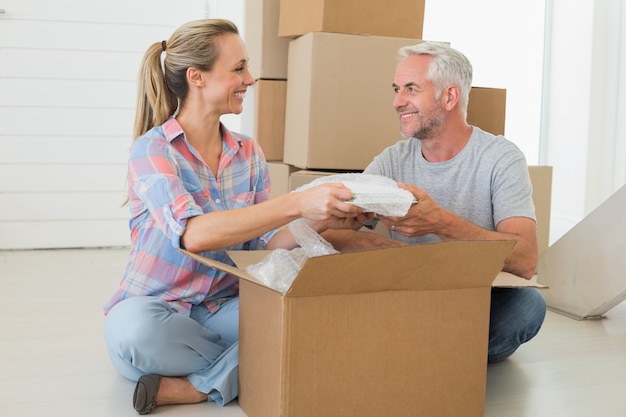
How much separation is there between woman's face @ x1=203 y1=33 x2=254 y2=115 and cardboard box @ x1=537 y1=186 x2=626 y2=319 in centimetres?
140

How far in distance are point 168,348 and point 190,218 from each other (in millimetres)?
310

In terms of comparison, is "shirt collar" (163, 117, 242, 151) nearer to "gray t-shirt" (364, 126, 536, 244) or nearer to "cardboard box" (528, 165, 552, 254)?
"gray t-shirt" (364, 126, 536, 244)

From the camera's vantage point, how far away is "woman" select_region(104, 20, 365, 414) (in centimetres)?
164

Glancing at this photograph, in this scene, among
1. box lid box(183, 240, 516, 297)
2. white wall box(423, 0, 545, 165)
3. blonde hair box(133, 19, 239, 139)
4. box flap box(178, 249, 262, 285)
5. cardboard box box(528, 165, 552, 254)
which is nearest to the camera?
box lid box(183, 240, 516, 297)

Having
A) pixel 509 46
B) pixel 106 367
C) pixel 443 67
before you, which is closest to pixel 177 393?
pixel 106 367

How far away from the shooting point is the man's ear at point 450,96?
209 centimetres

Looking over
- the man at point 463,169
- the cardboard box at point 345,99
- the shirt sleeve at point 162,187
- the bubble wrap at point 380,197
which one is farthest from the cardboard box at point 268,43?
the bubble wrap at point 380,197

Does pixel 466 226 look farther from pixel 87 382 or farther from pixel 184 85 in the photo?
pixel 87 382

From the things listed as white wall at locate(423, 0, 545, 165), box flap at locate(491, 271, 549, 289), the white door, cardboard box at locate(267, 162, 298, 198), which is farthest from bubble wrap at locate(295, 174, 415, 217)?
white wall at locate(423, 0, 545, 165)

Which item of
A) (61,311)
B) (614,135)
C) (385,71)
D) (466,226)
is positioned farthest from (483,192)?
(614,135)

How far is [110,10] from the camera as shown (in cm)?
391

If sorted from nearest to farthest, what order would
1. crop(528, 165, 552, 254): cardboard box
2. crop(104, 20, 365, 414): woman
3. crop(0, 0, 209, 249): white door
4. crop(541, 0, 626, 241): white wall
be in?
crop(104, 20, 365, 414): woman, crop(528, 165, 552, 254): cardboard box, crop(0, 0, 209, 249): white door, crop(541, 0, 626, 241): white wall

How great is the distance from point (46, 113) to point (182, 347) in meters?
2.54

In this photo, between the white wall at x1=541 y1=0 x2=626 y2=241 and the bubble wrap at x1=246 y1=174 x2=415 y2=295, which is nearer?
the bubble wrap at x1=246 y1=174 x2=415 y2=295
